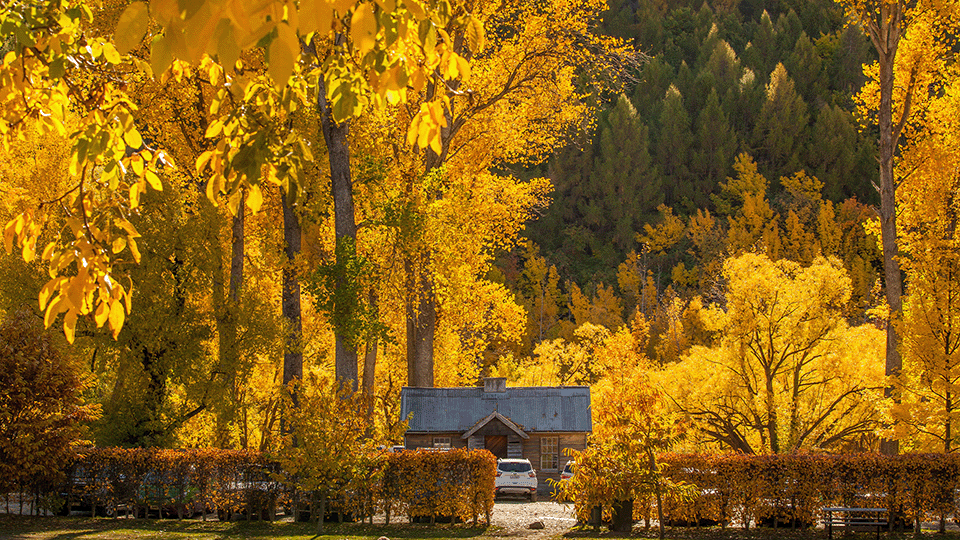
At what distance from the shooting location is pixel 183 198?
1750cm

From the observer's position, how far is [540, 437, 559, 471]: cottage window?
2920 centimetres

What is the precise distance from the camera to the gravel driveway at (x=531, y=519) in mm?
14566

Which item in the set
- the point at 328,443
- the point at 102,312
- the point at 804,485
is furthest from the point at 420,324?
the point at 102,312

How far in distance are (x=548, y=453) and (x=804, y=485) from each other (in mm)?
15352

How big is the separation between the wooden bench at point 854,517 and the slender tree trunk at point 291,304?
35.2 feet

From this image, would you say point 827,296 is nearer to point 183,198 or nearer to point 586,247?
point 183,198

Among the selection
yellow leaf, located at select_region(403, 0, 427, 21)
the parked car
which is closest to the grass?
the parked car

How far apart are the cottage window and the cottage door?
136cm

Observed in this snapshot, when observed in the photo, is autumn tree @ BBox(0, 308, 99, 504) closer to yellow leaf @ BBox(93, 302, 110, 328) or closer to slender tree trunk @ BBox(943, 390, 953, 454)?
yellow leaf @ BBox(93, 302, 110, 328)

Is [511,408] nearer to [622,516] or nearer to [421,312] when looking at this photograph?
[421,312]

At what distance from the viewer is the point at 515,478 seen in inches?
960

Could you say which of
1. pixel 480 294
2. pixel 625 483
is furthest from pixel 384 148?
pixel 625 483

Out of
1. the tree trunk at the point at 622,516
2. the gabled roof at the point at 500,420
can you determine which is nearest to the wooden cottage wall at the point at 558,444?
the gabled roof at the point at 500,420

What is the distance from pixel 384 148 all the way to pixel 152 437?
808 cm
